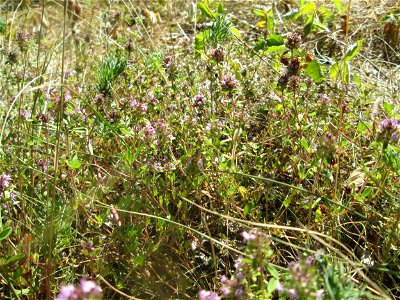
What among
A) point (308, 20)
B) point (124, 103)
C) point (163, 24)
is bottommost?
point (163, 24)

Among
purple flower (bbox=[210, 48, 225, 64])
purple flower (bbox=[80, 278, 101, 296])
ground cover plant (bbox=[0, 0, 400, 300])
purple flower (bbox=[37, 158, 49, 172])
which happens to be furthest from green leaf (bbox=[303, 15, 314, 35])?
purple flower (bbox=[80, 278, 101, 296])

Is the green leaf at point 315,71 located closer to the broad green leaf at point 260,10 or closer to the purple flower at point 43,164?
the broad green leaf at point 260,10

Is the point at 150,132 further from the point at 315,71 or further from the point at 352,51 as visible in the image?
the point at 352,51

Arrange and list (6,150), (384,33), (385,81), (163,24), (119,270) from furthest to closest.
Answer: (163,24) → (384,33) → (385,81) → (6,150) → (119,270)

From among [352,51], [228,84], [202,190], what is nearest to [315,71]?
[352,51]

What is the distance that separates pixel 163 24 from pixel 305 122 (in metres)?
2.40

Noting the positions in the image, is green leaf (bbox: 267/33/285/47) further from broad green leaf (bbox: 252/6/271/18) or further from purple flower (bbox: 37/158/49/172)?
purple flower (bbox: 37/158/49/172)

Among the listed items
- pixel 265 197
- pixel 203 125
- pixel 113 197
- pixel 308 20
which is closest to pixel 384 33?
pixel 308 20

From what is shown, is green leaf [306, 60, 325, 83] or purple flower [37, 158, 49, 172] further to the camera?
green leaf [306, 60, 325, 83]

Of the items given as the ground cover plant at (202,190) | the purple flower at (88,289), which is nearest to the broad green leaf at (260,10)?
the ground cover plant at (202,190)

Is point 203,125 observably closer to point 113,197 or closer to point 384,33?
point 113,197

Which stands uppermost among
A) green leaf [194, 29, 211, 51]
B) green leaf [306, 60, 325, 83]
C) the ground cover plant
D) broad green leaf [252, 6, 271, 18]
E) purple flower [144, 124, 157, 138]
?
broad green leaf [252, 6, 271, 18]

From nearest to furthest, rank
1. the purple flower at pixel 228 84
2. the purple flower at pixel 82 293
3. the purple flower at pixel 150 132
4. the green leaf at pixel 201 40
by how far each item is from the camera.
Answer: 1. the purple flower at pixel 82 293
2. the purple flower at pixel 150 132
3. the purple flower at pixel 228 84
4. the green leaf at pixel 201 40

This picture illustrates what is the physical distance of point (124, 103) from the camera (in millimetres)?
2064
